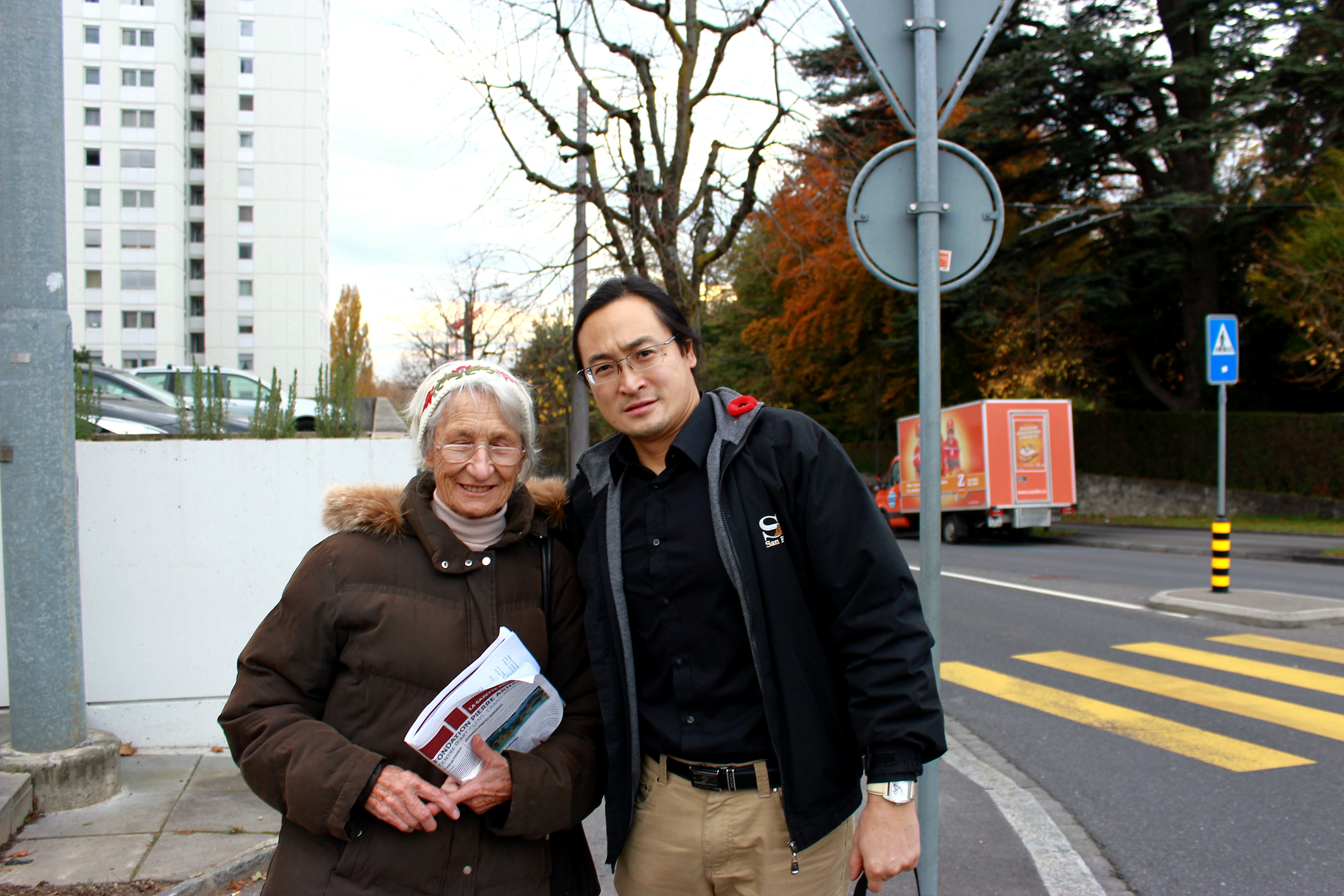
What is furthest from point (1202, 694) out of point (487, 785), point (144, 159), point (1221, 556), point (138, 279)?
point (144, 159)

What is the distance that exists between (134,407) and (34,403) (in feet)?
21.7

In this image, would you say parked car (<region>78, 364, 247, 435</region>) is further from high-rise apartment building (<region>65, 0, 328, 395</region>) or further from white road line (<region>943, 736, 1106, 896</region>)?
high-rise apartment building (<region>65, 0, 328, 395</region>)

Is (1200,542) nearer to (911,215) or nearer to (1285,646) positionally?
(1285,646)

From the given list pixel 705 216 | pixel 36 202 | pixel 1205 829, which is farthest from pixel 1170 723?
pixel 705 216

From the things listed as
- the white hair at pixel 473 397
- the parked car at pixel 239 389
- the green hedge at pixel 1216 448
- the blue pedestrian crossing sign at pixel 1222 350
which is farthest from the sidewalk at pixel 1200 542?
the white hair at pixel 473 397

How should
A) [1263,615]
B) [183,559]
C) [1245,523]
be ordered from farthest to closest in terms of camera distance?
[1245,523] → [1263,615] → [183,559]

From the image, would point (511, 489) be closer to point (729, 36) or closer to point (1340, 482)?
point (729, 36)

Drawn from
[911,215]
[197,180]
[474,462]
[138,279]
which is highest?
[197,180]

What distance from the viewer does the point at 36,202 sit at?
4.17 meters

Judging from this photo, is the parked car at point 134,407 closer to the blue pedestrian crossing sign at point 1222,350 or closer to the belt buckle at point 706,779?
the belt buckle at point 706,779

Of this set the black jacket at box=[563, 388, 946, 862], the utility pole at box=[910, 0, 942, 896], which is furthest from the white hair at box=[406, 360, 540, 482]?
the utility pole at box=[910, 0, 942, 896]

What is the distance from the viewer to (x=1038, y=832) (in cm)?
446

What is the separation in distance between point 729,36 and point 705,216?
112 inches

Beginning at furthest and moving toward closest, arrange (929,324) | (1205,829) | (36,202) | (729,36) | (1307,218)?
1. (1307,218)
2. (729,36)
3. (1205,829)
4. (36,202)
5. (929,324)
